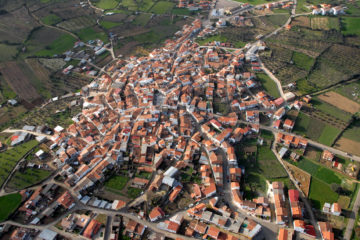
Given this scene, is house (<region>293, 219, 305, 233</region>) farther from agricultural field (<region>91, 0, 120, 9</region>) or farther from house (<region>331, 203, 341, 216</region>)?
agricultural field (<region>91, 0, 120, 9</region>)

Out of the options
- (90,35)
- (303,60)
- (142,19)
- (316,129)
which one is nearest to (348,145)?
(316,129)

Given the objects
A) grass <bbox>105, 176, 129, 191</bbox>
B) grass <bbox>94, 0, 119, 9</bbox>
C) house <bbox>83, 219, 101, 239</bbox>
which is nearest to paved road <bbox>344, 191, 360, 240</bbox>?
grass <bbox>105, 176, 129, 191</bbox>

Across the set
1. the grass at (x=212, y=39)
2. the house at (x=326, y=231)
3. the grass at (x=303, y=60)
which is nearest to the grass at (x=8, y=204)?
the house at (x=326, y=231)

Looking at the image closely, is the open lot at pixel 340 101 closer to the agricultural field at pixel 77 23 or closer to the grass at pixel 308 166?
the grass at pixel 308 166

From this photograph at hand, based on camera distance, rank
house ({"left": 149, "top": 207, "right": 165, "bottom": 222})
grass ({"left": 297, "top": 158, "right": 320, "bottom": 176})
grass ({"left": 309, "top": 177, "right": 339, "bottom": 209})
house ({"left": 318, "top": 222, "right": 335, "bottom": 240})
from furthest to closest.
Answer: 1. grass ({"left": 297, "top": 158, "right": 320, "bottom": 176})
2. grass ({"left": 309, "top": 177, "right": 339, "bottom": 209})
3. house ({"left": 149, "top": 207, "right": 165, "bottom": 222})
4. house ({"left": 318, "top": 222, "right": 335, "bottom": 240})

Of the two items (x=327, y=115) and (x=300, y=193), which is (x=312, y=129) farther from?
(x=300, y=193)

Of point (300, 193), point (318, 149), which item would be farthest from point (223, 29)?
point (300, 193)

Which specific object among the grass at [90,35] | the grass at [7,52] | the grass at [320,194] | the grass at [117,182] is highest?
the grass at [90,35]
